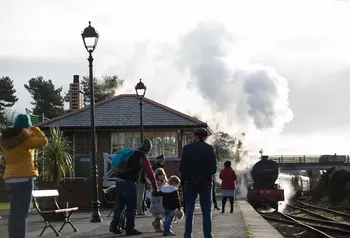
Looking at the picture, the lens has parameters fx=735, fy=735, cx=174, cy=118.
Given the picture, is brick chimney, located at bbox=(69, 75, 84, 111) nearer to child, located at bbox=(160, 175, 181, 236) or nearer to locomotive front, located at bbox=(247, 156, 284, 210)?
locomotive front, located at bbox=(247, 156, 284, 210)

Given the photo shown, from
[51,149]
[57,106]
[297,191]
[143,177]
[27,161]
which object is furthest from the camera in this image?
[57,106]

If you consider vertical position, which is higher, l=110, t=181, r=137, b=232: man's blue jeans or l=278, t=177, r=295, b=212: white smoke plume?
l=110, t=181, r=137, b=232: man's blue jeans

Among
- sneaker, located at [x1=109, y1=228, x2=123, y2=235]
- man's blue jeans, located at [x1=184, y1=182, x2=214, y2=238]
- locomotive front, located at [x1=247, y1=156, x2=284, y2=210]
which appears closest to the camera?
man's blue jeans, located at [x1=184, y1=182, x2=214, y2=238]

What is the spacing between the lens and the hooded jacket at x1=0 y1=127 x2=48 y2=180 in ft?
29.3

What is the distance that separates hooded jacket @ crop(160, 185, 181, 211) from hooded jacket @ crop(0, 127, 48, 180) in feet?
14.3

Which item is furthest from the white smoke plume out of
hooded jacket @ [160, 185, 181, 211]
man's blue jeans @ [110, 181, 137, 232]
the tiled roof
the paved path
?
man's blue jeans @ [110, 181, 137, 232]

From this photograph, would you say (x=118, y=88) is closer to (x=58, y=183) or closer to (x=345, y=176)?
(x=345, y=176)

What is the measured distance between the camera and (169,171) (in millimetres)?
32188

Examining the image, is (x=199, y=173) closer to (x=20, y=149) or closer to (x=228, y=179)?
(x=20, y=149)

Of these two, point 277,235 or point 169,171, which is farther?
point 169,171

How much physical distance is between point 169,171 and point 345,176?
1942 cm

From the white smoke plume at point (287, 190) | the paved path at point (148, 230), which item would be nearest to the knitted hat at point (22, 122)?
the paved path at point (148, 230)

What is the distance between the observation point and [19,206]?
892 cm

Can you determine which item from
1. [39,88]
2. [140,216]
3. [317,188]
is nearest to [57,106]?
[39,88]
